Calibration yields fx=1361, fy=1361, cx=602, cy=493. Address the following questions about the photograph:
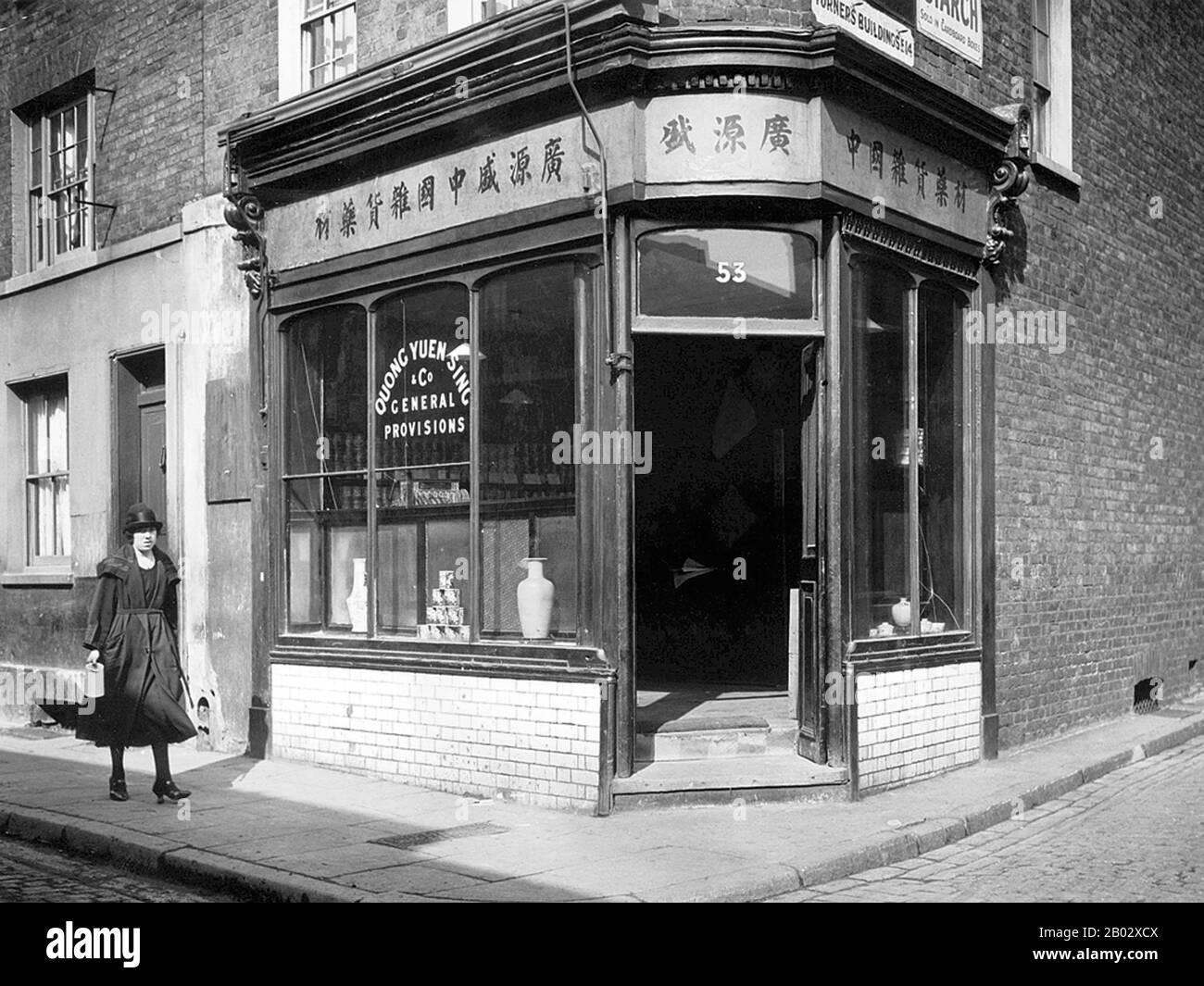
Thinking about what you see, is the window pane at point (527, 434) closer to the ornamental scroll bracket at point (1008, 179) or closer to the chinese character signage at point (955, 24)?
the chinese character signage at point (955, 24)

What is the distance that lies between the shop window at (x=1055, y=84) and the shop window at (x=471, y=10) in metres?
5.13

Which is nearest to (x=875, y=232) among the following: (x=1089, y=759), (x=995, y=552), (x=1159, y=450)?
(x=995, y=552)

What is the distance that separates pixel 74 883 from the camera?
7.33 metres

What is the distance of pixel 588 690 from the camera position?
8633 millimetres

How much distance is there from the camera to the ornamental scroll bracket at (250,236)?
36.1 feet

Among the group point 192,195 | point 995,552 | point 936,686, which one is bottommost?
point 936,686

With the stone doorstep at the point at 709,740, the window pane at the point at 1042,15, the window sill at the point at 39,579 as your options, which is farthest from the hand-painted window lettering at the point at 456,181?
the window sill at the point at 39,579

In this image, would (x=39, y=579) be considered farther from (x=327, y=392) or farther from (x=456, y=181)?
(x=456, y=181)

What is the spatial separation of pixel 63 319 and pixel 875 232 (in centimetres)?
824

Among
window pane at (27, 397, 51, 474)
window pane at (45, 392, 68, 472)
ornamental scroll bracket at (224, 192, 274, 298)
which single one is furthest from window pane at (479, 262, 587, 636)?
window pane at (27, 397, 51, 474)

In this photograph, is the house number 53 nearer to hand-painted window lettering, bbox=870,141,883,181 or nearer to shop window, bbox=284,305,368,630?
hand-painted window lettering, bbox=870,141,883,181

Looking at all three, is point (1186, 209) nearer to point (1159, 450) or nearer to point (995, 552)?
point (1159, 450)

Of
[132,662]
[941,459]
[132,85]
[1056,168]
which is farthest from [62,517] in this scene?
[1056,168]

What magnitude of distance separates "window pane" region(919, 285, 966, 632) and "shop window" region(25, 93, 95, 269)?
26.6ft
